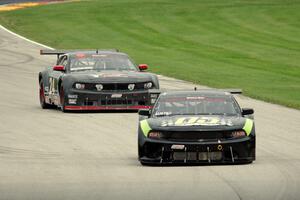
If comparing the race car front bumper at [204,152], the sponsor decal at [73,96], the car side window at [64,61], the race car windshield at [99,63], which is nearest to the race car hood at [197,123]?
the race car front bumper at [204,152]

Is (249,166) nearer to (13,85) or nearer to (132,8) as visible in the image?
(13,85)

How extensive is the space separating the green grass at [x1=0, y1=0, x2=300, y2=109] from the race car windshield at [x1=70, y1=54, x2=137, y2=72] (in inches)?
158

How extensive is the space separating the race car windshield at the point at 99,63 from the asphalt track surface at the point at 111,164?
113cm

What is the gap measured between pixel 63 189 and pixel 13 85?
17.3 metres

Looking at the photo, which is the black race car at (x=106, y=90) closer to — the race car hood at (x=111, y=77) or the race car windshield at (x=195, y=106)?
the race car hood at (x=111, y=77)

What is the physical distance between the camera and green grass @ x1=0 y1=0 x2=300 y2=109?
3478cm

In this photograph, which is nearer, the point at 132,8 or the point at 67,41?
the point at 67,41

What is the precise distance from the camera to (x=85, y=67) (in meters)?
24.8

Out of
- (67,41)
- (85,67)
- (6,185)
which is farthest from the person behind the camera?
(67,41)

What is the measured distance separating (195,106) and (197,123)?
1.11 metres

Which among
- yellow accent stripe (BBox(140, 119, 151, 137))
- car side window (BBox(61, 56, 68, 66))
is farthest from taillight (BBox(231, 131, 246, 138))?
car side window (BBox(61, 56, 68, 66))

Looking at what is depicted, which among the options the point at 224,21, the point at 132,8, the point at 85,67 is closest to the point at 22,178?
the point at 85,67

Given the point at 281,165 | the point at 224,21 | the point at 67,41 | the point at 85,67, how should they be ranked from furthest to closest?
the point at 224,21
the point at 67,41
the point at 85,67
the point at 281,165

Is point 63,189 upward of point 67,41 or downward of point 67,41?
upward
